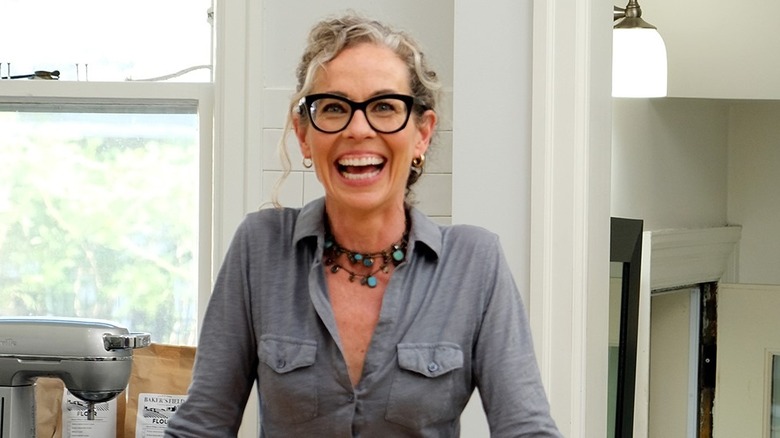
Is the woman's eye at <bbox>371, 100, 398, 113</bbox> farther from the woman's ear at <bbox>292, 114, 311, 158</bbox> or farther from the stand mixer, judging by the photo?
the stand mixer

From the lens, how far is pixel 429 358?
1257 millimetres

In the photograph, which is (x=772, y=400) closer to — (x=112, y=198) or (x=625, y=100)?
(x=625, y=100)

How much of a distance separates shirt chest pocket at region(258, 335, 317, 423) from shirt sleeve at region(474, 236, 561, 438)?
0.19 metres

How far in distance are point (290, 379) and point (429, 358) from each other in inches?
6.2

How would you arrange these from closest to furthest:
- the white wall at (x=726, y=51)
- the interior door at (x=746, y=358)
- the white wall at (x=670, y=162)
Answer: the white wall at (x=670, y=162) → the white wall at (x=726, y=51) → the interior door at (x=746, y=358)

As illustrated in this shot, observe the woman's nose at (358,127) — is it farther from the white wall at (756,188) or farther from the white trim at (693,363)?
the white wall at (756,188)

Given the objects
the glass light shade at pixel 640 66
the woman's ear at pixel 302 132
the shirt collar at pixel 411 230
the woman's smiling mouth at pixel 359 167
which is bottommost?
the shirt collar at pixel 411 230

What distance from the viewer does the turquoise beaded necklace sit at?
1326mm

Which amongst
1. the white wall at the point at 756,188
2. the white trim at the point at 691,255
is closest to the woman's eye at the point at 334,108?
the white trim at the point at 691,255

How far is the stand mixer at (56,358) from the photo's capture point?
141 centimetres

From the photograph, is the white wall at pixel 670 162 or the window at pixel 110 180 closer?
the window at pixel 110 180

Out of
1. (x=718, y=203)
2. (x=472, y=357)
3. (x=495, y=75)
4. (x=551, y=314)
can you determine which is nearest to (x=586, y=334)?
(x=551, y=314)

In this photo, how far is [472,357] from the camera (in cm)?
131

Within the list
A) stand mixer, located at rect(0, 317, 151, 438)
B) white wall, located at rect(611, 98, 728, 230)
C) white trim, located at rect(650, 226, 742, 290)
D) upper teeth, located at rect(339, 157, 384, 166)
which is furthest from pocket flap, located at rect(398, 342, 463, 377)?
white trim, located at rect(650, 226, 742, 290)
